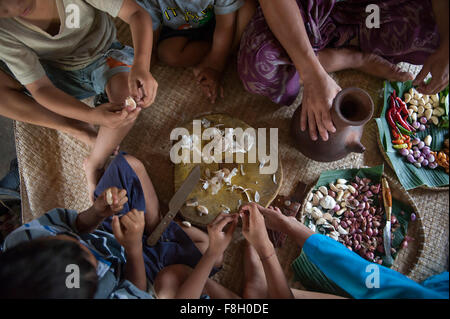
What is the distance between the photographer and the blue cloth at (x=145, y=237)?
561 millimetres

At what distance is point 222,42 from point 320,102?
359 mm

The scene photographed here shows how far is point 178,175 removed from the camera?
72 centimetres

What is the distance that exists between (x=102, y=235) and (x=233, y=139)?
0.38 meters

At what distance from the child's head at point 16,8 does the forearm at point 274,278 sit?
62cm

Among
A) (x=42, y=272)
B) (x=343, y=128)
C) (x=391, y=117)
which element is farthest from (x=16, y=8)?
(x=391, y=117)

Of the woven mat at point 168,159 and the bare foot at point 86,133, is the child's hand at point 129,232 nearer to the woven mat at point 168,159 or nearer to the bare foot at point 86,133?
the woven mat at point 168,159

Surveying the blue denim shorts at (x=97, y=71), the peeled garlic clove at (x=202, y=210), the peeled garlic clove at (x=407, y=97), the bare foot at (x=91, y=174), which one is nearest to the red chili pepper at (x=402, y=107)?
the peeled garlic clove at (x=407, y=97)

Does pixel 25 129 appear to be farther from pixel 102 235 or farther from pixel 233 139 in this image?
pixel 233 139

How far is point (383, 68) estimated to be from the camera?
0.81 m

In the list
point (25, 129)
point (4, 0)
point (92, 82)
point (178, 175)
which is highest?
point (4, 0)

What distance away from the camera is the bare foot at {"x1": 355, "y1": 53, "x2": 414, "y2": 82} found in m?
0.80
